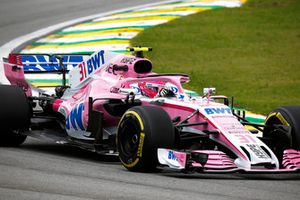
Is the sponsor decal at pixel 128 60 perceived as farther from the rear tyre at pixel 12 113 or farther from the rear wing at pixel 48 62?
the rear wing at pixel 48 62

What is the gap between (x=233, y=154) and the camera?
11.4 m

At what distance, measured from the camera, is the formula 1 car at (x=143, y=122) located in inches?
445

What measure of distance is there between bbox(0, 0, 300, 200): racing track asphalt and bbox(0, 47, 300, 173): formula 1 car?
0.21 metres

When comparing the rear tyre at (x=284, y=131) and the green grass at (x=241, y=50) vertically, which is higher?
the green grass at (x=241, y=50)

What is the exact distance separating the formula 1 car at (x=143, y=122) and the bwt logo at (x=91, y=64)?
0.05 ft

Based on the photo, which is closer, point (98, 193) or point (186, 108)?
point (98, 193)

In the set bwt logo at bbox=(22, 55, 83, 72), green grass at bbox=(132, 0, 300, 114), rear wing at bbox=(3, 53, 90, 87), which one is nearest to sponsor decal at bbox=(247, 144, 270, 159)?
rear wing at bbox=(3, 53, 90, 87)

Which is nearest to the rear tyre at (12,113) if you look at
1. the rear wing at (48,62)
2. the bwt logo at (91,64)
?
the bwt logo at (91,64)

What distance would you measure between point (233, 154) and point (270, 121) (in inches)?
60.8

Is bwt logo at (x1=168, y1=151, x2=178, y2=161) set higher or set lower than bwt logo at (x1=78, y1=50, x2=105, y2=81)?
lower

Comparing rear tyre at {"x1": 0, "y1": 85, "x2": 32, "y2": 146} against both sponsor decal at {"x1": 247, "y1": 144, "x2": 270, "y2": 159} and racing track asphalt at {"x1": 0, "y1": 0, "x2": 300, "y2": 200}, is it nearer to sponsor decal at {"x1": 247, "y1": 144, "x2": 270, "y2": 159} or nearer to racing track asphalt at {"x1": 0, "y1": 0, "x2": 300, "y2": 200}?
racing track asphalt at {"x1": 0, "y1": 0, "x2": 300, "y2": 200}

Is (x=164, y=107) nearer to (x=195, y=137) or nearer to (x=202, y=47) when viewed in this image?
(x=195, y=137)

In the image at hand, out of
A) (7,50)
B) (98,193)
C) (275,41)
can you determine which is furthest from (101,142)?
(275,41)

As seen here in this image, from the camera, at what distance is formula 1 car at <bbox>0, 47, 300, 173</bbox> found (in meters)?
11.3
